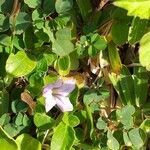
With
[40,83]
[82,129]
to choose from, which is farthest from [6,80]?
[82,129]

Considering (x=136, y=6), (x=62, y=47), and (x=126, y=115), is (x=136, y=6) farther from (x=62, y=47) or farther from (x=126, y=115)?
(x=126, y=115)

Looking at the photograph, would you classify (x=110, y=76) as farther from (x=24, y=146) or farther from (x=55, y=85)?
(x=24, y=146)

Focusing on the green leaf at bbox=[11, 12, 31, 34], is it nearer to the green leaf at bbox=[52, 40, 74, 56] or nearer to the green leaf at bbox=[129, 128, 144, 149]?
the green leaf at bbox=[52, 40, 74, 56]

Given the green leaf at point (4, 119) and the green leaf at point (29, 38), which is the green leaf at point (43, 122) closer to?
the green leaf at point (4, 119)

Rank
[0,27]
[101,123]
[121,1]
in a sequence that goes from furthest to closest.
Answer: [101,123], [0,27], [121,1]

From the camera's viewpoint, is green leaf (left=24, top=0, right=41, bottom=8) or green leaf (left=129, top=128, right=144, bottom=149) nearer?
green leaf (left=24, top=0, right=41, bottom=8)

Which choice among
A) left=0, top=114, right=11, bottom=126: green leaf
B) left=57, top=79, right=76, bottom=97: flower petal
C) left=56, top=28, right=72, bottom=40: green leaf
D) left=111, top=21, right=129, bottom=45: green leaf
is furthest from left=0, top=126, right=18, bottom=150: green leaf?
left=111, top=21, right=129, bottom=45: green leaf

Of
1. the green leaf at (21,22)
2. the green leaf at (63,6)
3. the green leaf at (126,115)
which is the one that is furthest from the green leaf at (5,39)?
the green leaf at (126,115)
